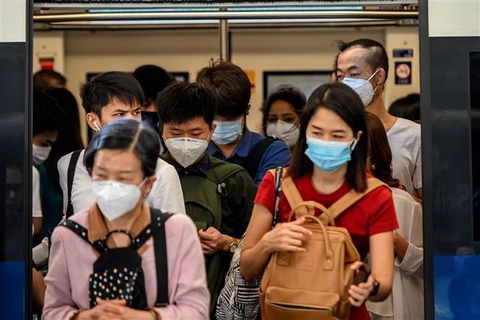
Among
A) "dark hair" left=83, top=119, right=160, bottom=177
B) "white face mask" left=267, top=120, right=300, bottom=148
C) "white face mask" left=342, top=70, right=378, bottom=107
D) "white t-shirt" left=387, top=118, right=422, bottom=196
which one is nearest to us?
"dark hair" left=83, top=119, right=160, bottom=177

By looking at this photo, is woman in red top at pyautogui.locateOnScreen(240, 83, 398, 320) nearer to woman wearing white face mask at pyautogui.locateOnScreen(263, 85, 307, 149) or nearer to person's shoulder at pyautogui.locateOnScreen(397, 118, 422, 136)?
person's shoulder at pyautogui.locateOnScreen(397, 118, 422, 136)

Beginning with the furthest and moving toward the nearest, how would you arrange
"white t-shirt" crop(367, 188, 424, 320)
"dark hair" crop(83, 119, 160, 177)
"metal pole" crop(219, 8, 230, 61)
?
1. "metal pole" crop(219, 8, 230, 61)
2. "white t-shirt" crop(367, 188, 424, 320)
3. "dark hair" crop(83, 119, 160, 177)

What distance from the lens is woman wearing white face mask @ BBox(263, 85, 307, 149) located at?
667cm

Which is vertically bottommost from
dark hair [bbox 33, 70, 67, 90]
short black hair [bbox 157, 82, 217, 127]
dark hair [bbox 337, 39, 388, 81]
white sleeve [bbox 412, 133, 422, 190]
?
white sleeve [bbox 412, 133, 422, 190]

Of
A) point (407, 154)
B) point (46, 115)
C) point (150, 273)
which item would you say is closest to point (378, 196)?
point (150, 273)

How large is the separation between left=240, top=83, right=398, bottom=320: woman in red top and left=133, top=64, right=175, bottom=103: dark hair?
8.54 feet

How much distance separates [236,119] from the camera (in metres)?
5.27

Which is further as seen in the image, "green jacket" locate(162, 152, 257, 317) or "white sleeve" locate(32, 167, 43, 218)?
"white sleeve" locate(32, 167, 43, 218)

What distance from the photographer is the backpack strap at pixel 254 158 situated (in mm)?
5328

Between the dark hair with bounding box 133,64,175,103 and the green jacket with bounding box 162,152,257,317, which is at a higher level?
the dark hair with bounding box 133,64,175,103

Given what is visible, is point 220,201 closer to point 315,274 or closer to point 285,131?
point 315,274

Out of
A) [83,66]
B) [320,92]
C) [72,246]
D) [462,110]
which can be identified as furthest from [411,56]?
[72,246]

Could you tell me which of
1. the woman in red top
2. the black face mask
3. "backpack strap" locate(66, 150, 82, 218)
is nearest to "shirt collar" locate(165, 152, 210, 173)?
"backpack strap" locate(66, 150, 82, 218)

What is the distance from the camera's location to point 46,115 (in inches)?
269
